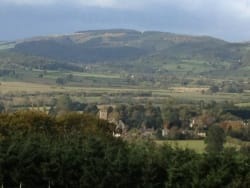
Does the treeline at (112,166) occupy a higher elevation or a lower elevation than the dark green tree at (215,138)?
higher

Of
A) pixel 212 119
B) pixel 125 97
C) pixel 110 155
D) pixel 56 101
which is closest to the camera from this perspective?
pixel 110 155

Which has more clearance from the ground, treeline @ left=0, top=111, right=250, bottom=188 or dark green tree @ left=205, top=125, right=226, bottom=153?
treeline @ left=0, top=111, right=250, bottom=188

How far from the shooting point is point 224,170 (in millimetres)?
26297

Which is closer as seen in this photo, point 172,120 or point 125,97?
point 172,120

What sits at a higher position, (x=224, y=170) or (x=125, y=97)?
(x=224, y=170)

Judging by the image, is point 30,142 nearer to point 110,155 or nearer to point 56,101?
point 110,155

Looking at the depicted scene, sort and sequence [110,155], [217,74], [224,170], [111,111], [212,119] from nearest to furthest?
[224,170], [110,155], [212,119], [111,111], [217,74]

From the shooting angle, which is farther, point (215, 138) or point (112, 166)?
point (215, 138)

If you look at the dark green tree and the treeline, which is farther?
the dark green tree

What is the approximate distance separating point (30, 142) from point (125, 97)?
7047cm

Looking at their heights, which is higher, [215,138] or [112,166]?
[112,166]

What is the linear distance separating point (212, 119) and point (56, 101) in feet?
81.3

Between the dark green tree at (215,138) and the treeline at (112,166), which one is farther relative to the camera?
the dark green tree at (215,138)

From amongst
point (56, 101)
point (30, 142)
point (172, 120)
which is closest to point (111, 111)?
point (172, 120)
